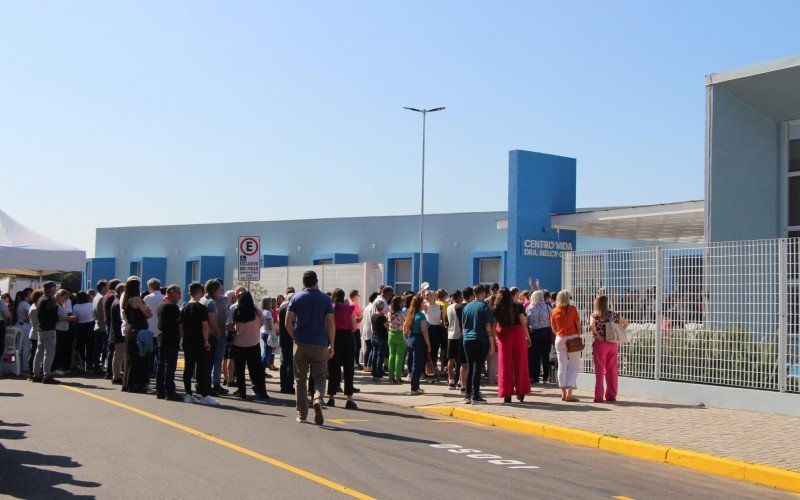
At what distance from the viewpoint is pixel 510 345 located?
50.1 ft

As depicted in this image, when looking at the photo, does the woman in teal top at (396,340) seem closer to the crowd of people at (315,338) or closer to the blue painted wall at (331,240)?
the crowd of people at (315,338)

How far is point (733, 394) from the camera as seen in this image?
14875 millimetres

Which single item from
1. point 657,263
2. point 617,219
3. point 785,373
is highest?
point 617,219

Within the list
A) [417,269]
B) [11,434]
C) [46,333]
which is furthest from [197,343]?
[417,269]

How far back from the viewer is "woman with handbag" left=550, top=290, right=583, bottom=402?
15359 millimetres

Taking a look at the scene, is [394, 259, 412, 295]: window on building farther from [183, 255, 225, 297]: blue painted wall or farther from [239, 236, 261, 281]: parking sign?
[239, 236, 261, 281]: parking sign

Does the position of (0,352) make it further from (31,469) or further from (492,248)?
(492,248)

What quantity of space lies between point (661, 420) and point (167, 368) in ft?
25.5

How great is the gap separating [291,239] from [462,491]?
1656 inches

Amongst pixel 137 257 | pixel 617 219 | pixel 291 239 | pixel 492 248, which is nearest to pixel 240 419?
pixel 617 219

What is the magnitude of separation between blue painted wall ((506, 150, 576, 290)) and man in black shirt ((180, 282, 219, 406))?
14.6 m

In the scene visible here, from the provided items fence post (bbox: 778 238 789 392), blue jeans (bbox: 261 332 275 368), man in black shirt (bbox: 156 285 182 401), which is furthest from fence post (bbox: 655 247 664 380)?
man in black shirt (bbox: 156 285 182 401)

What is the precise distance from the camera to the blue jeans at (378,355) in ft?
62.8

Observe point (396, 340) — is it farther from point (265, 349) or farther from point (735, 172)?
point (735, 172)
